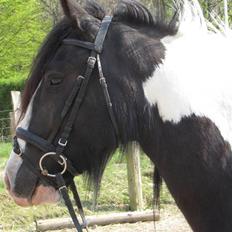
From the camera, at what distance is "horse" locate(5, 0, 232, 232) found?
81.1 inches

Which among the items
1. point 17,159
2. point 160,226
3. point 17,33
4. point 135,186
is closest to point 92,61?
point 17,159

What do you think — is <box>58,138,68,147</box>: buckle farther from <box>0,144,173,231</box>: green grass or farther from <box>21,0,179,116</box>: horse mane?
<box>0,144,173,231</box>: green grass

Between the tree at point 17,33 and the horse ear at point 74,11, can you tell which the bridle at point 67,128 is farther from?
the tree at point 17,33

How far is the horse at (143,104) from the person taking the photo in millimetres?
2061

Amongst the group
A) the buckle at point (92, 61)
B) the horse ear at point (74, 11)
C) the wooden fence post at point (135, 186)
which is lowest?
the wooden fence post at point (135, 186)

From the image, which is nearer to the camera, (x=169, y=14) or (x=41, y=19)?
(x=169, y=14)

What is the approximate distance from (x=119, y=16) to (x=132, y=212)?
4418 mm

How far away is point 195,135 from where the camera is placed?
206cm

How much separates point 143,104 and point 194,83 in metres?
0.24

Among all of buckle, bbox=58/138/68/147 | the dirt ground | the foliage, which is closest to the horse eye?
buckle, bbox=58/138/68/147

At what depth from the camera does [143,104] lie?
6.98 ft

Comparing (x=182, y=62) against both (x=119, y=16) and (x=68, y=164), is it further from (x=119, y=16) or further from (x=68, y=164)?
(x=68, y=164)

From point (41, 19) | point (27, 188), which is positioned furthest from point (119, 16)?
point (41, 19)

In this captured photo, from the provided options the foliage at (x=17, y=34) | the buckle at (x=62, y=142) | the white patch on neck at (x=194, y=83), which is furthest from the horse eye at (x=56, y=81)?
the foliage at (x=17, y=34)
